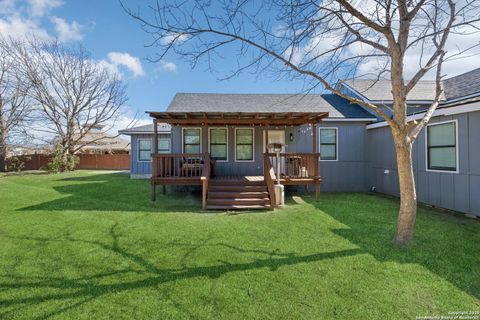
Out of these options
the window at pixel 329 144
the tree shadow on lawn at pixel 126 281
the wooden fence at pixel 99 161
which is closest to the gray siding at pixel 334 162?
the window at pixel 329 144

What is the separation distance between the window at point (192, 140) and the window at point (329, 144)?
16.6 feet

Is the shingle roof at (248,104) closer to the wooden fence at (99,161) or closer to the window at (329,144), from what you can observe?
the window at (329,144)

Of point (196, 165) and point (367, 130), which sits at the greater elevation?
point (367, 130)

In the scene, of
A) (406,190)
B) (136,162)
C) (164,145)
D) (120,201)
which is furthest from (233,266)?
(136,162)

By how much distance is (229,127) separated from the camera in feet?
32.9

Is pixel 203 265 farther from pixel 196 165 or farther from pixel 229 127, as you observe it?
pixel 229 127

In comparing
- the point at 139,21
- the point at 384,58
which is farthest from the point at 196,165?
the point at 384,58

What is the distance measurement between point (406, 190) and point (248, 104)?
8.39m

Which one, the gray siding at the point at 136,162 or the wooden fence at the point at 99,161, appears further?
the wooden fence at the point at 99,161

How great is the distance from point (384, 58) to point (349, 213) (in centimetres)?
373

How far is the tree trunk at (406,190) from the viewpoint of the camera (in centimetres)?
402

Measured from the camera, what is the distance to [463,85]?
9.32 meters

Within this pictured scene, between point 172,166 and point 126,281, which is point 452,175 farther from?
point 172,166

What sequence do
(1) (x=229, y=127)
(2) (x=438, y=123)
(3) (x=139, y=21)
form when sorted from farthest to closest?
1. (1) (x=229, y=127)
2. (2) (x=438, y=123)
3. (3) (x=139, y=21)
